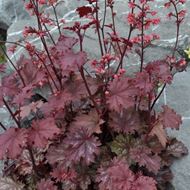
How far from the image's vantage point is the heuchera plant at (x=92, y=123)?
6.08ft

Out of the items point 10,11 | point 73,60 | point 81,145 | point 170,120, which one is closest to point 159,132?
point 170,120

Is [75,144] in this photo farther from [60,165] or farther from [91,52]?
[91,52]

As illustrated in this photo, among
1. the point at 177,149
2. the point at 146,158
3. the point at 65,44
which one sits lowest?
the point at 177,149

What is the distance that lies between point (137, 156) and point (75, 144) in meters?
0.30

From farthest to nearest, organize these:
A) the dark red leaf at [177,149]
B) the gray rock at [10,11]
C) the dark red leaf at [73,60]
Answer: the gray rock at [10,11]
the dark red leaf at [177,149]
the dark red leaf at [73,60]

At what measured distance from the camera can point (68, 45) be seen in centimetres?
183

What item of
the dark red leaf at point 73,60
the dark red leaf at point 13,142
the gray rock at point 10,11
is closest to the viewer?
the dark red leaf at point 73,60

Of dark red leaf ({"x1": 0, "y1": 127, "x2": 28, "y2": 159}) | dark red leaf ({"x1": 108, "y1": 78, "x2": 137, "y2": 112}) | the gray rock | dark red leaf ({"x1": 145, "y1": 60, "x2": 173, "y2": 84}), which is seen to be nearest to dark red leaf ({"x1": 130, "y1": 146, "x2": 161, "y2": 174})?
dark red leaf ({"x1": 108, "y1": 78, "x2": 137, "y2": 112})

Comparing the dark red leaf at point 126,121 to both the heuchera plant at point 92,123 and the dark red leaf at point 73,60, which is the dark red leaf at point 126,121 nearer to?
the heuchera plant at point 92,123

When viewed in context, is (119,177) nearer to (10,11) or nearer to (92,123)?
(92,123)

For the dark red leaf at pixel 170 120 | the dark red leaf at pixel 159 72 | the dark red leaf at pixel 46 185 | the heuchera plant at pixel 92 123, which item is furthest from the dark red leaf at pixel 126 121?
the dark red leaf at pixel 46 185

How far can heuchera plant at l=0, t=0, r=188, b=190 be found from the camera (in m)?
1.85

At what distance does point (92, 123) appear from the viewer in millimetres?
2035

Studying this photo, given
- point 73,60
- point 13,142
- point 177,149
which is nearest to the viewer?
point 73,60
